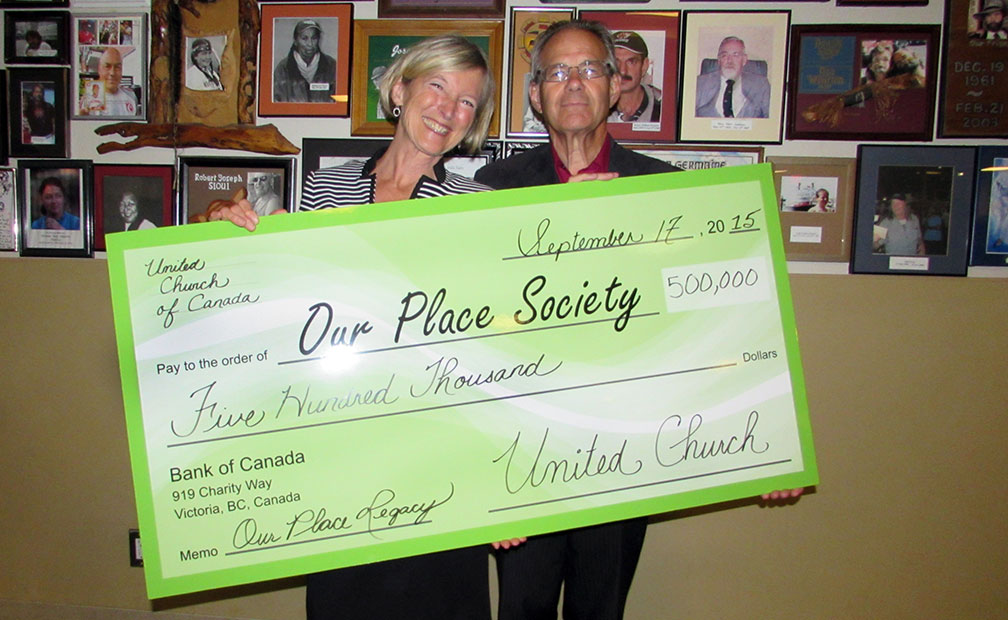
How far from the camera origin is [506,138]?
5.84 feet

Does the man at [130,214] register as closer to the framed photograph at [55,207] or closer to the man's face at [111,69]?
the framed photograph at [55,207]

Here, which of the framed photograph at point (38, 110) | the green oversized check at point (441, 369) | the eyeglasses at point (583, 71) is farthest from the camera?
the framed photograph at point (38, 110)

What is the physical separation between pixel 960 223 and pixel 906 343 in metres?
0.37

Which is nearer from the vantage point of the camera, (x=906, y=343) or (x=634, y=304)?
(x=634, y=304)

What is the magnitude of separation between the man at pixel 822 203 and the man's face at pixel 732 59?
41cm

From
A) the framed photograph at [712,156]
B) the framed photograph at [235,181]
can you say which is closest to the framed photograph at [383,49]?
the framed photograph at [235,181]

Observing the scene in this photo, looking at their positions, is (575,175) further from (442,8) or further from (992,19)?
(992,19)

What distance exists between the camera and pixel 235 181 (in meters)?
1.84

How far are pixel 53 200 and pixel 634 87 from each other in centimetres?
188

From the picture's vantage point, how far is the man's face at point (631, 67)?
5.62 ft

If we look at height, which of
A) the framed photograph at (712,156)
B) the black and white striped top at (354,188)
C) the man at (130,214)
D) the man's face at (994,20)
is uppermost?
the man's face at (994,20)

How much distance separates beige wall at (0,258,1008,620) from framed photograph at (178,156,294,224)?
39cm

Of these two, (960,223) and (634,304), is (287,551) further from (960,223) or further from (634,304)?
(960,223)

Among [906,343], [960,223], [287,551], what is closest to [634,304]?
[287,551]
